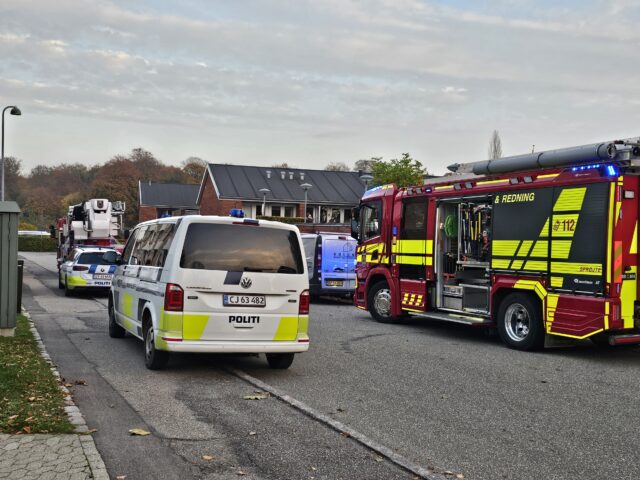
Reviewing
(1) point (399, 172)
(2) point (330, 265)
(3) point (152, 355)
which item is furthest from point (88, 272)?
(1) point (399, 172)

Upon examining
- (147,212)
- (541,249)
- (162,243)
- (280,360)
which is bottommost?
(280,360)

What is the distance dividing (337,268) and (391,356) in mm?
9235

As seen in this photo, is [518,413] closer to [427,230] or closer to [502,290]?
[502,290]

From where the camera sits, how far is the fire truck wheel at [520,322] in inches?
416

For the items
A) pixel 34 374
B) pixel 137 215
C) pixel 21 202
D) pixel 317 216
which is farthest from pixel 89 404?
pixel 21 202

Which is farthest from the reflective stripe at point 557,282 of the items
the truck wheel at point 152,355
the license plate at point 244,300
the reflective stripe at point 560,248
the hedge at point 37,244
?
the hedge at point 37,244

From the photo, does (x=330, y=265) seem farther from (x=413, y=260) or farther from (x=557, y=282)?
(x=557, y=282)

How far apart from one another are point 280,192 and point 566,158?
51148 mm

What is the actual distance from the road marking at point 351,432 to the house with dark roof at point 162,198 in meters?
69.0

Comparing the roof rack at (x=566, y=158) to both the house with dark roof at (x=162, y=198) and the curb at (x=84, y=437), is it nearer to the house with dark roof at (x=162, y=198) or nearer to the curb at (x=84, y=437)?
the curb at (x=84, y=437)

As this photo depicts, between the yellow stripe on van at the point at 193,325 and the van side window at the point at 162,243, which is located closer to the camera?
the yellow stripe on van at the point at 193,325

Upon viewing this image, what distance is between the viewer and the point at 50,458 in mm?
4871

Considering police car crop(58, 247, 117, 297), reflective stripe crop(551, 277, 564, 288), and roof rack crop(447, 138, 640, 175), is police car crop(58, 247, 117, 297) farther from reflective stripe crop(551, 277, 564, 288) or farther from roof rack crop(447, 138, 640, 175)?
reflective stripe crop(551, 277, 564, 288)

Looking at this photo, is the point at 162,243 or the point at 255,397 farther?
the point at 162,243
